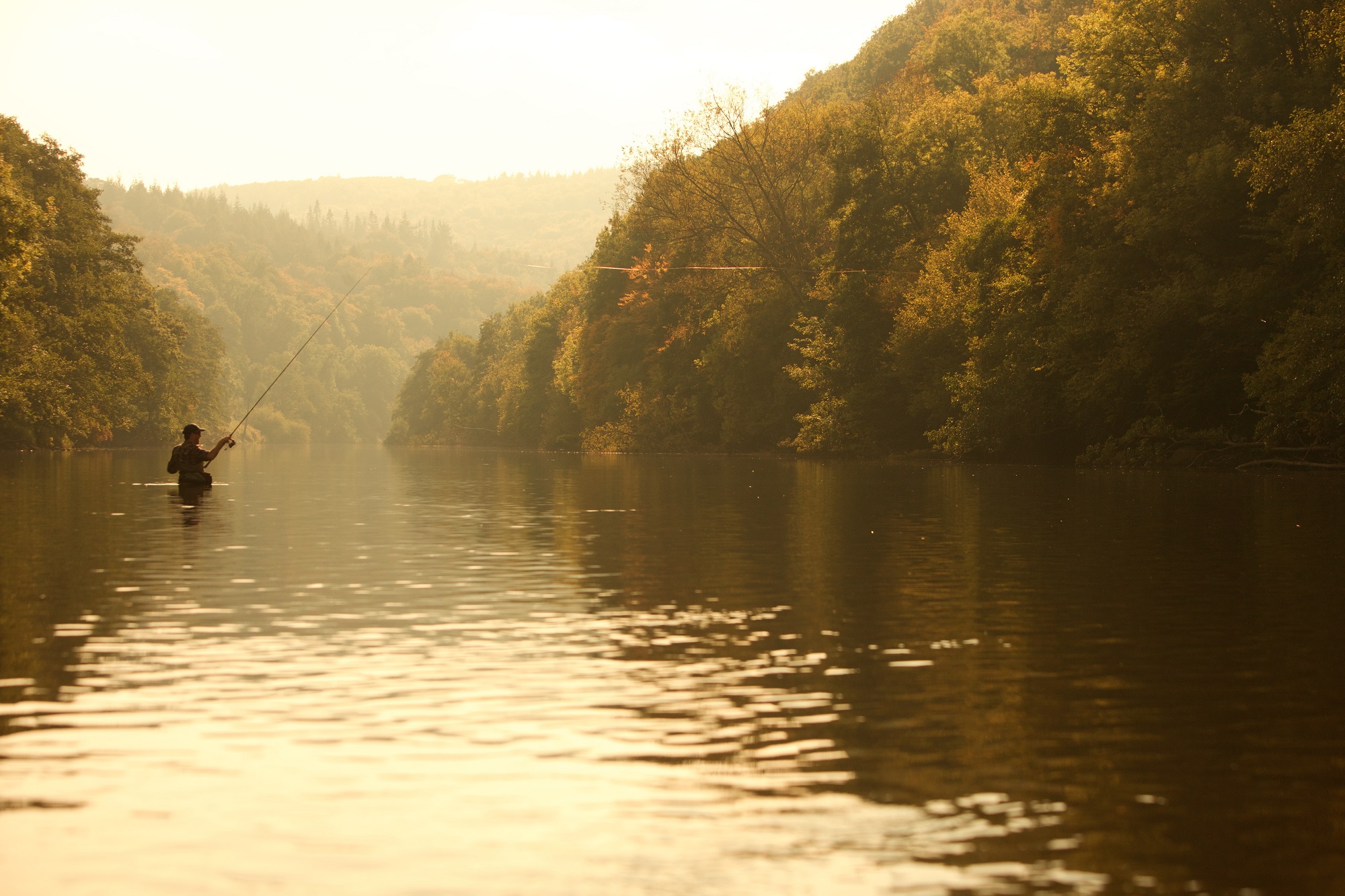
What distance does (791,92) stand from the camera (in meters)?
133

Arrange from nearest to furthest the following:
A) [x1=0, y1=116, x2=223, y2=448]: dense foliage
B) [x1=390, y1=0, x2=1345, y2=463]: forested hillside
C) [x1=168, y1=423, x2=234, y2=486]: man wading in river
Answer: [x1=168, y1=423, x2=234, y2=486]: man wading in river, [x1=390, y1=0, x2=1345, y2=463]: forested hillside, [x1=0, y1=116, x2=223, y2=448]: dense foliage

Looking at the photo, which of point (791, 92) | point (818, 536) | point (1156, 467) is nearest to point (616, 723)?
point (818, 536)

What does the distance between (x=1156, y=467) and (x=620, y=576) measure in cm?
3713

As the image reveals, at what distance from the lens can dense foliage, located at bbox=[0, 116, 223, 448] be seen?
230ft

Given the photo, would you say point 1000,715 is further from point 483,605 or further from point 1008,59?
point 1008,59

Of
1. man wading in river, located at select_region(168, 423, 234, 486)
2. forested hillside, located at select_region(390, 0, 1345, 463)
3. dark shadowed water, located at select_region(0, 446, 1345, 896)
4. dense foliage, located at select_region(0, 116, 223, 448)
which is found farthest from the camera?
dense foliage, located at select_region(0, 116, 223, 448)

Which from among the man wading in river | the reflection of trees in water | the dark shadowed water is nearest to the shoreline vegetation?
the reflection of trees in water

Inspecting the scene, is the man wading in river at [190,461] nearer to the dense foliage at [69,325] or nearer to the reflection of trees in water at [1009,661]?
the reflection of trees in water at [1009,661]

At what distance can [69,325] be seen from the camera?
8369 centimetres

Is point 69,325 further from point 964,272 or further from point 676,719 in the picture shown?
point 676,719

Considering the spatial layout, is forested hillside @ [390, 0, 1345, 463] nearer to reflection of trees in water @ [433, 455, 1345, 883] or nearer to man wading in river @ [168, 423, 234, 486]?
reflection of trees in water @ [433, 455, 1345, 883]

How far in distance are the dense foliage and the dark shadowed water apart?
5162cm

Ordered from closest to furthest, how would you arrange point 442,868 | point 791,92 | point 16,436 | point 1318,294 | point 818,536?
point 442,868 → point 818,536 → point 1318,294 → point 16,436 → point 791,92

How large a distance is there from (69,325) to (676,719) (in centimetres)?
8215
